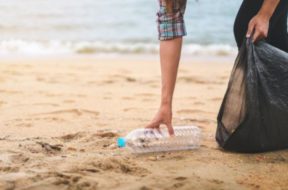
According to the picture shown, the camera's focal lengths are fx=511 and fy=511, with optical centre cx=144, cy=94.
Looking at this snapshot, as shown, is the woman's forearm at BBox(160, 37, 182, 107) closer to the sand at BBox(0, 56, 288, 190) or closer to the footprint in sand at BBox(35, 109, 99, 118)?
the sand at BBox(0, 56, 288, 190)

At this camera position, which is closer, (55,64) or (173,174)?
(173,174)

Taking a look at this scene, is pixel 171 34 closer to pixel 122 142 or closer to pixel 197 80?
pixel 122 142

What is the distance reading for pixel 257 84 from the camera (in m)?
2.72

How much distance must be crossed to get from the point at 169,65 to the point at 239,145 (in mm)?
584

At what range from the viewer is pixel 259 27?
8.99 feet

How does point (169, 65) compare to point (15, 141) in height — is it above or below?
above

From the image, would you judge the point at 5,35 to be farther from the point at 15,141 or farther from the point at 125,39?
the point at 15,141

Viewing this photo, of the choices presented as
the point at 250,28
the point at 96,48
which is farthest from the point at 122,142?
the point at 96,48

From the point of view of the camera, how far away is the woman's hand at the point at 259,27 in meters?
2.73

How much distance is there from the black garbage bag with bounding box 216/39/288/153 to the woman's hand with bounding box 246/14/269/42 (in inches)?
1.6

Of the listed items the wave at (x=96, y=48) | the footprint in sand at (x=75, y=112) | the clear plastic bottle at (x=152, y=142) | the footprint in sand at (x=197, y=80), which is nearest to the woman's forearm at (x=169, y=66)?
the clear plastic bottle at (x=152, y=142)

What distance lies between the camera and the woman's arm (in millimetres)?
2695

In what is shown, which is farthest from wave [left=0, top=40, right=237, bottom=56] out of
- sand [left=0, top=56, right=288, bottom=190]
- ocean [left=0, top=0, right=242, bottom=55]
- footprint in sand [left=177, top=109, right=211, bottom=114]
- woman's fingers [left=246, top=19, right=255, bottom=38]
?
woman's fingers [left=246, top=19, right=255, bottom=38]

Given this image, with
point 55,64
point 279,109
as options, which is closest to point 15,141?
point 279,109
